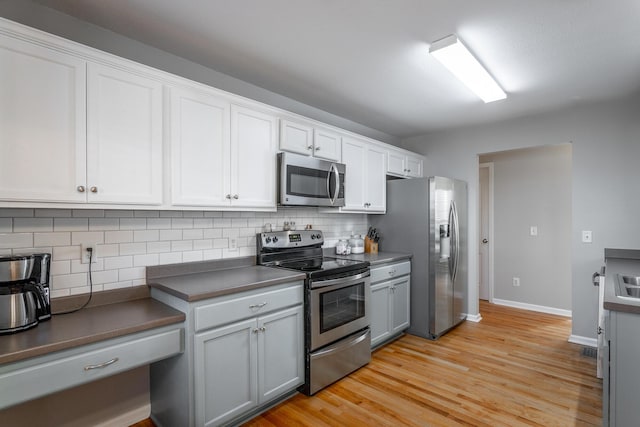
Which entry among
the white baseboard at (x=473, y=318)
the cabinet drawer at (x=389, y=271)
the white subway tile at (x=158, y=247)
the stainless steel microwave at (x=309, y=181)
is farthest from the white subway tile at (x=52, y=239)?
the white baseboard at (x=473, y=318)

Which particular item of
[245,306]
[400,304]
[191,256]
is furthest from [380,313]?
[191,256]

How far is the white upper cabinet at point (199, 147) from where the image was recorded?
209cm

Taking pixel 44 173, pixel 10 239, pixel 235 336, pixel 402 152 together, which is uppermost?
pixel 402 152

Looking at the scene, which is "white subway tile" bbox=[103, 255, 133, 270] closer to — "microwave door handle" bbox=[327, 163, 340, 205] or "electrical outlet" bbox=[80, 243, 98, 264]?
"electrical outlet" bbox=[80, 243, 98, 264]

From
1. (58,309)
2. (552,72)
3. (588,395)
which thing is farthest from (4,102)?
(588,395)

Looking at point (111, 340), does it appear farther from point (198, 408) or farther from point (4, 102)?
point (4, 102)

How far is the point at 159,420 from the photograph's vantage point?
6.89ft

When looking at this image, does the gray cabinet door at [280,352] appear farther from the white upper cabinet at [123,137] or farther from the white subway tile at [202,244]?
the white upper cabinet at [123,137]

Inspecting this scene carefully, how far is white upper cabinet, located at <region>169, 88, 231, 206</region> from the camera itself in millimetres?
2088

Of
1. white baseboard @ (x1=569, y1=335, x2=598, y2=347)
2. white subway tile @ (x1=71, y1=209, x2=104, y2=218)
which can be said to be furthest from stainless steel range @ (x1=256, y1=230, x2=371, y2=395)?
white baseboard @ (x1=569, y1=335, x2=598, y2=347)

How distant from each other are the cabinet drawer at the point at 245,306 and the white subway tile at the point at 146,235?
2.34ft

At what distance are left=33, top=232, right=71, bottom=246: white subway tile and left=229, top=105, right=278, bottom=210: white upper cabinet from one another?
1.00m

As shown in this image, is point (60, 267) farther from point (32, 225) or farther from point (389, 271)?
point (389, 271)

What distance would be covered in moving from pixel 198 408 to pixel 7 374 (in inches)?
35.8
